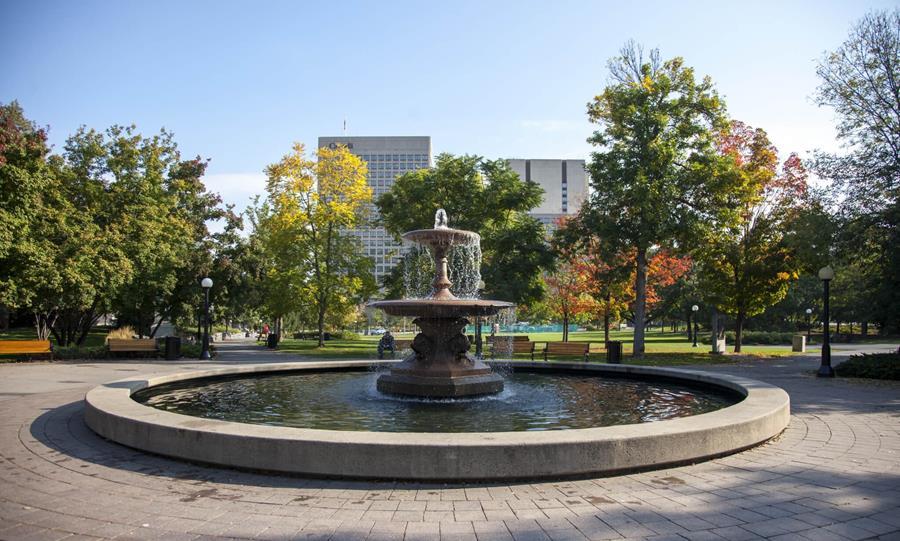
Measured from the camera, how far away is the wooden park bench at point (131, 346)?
2294 centimetres

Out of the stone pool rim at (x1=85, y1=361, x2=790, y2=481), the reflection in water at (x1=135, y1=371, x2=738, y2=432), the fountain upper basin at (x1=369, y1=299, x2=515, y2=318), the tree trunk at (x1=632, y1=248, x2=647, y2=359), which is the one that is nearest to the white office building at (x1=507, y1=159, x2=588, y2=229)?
the tree trunk at (x1=632, y1=248, x2=647, y2=359)

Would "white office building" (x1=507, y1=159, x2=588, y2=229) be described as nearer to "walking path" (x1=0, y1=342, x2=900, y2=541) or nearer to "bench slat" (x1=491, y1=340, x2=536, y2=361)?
"bench slat" (x1=491, y1=340, x2=536, y2=361)

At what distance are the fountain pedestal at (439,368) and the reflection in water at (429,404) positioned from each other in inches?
8.1

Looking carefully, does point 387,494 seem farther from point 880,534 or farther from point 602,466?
point 880,534

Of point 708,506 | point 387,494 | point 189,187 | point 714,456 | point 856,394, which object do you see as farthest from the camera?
point 189,187

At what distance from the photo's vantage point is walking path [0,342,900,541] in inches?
177

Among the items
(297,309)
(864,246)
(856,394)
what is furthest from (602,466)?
(297,309)

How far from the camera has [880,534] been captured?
4477 mm

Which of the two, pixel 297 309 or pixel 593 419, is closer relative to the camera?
pixel 593 419

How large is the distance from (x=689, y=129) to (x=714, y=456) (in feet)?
73.0

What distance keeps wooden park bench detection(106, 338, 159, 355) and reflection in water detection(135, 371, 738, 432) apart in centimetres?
1120

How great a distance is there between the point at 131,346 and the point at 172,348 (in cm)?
176

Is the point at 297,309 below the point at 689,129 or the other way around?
below

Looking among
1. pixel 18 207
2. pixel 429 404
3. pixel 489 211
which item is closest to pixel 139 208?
pixel 18 207
